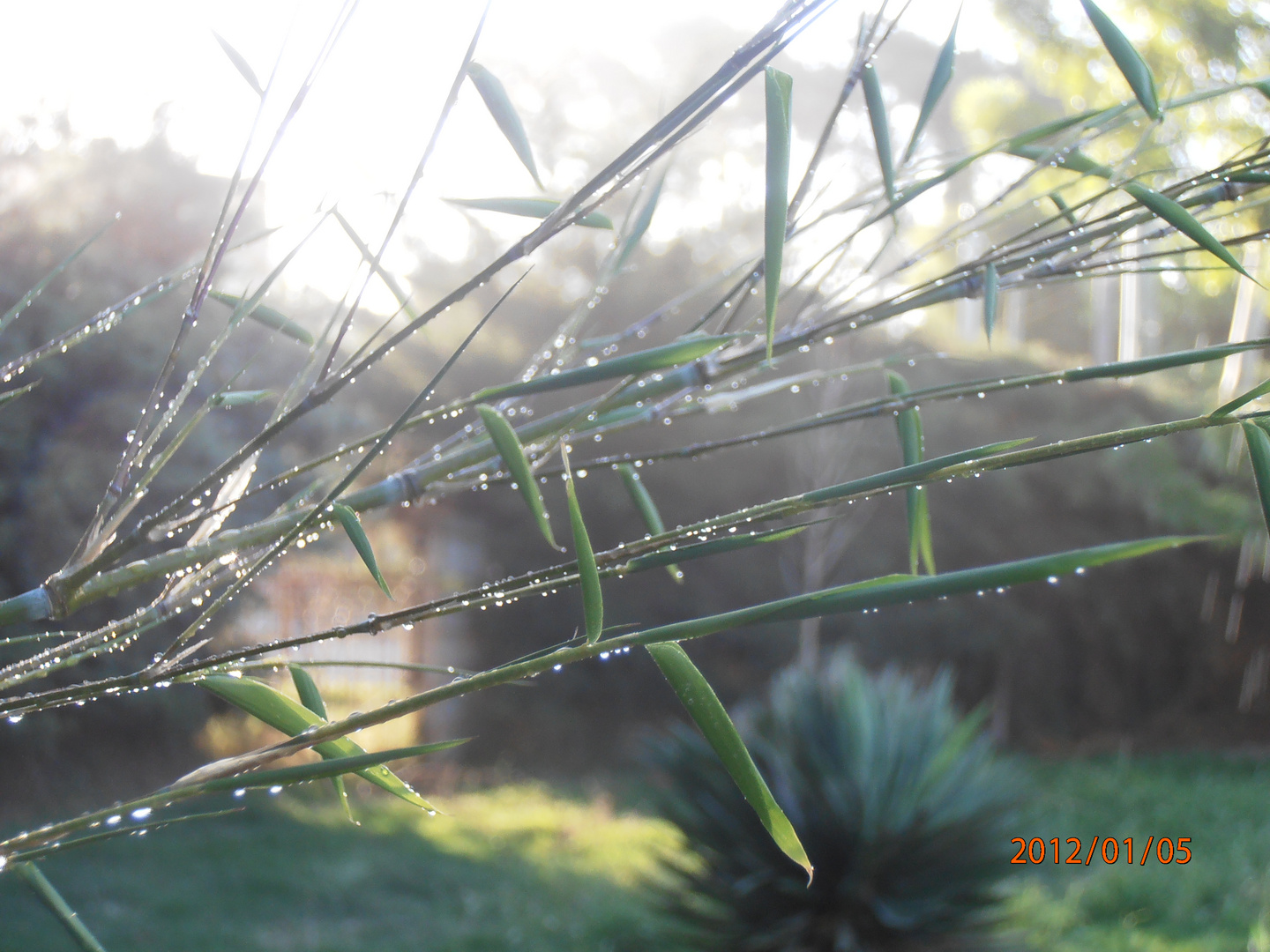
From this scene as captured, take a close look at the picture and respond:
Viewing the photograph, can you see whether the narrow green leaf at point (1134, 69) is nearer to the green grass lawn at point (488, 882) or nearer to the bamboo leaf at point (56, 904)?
the bamboo leaf at point (56, 904)

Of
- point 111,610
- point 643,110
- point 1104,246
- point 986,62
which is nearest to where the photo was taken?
point 1104,246

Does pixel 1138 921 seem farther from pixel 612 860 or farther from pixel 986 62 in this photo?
pixel 986 62

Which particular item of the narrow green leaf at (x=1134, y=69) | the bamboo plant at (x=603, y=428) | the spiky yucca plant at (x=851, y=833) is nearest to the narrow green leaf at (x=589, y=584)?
the bamboo plant at (x=603, y=428)

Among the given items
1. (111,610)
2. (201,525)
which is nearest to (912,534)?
(201,525)

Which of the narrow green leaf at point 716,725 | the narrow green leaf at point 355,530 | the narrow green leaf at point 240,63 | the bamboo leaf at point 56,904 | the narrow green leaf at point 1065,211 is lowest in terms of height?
the bamboo leaf at point 56,904

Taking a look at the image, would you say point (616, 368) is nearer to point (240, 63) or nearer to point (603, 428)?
point (603, 428)
